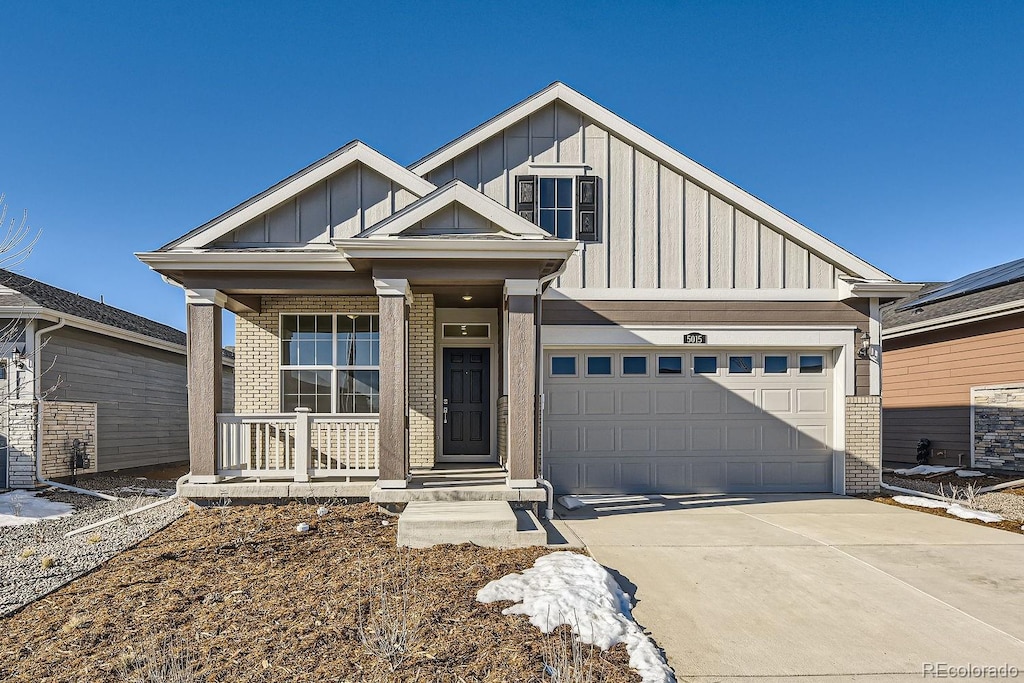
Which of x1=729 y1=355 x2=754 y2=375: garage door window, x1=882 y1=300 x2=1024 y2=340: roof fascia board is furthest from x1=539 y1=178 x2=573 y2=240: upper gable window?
x1=882 y1=300 x2=1024 y2=340: roof fascia board

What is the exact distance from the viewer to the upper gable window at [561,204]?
10.1 meters

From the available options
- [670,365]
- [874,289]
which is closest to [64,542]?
[670,365]

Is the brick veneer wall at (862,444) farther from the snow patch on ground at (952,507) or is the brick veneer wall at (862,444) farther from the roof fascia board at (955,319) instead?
the roof fascia board at (955,319)

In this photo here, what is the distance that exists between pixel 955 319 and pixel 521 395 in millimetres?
9905

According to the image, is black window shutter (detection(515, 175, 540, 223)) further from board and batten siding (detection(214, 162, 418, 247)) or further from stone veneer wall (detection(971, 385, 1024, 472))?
stone veneer wall (detection(971, 385, 1024, 472))

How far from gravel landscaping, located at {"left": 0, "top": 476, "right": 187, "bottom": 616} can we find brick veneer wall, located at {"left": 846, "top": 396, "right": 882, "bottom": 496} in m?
9.74

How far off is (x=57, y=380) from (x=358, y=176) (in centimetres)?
738

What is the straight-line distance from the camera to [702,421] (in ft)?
33.4

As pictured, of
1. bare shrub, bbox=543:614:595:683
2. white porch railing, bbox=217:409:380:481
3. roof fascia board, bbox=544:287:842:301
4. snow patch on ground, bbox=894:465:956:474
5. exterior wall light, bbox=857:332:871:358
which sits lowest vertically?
snow patch on ground, bbox=894:465:956:474

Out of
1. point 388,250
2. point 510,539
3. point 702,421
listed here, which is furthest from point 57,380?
point 702,421

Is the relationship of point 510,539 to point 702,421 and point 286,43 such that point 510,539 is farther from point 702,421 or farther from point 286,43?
point 286,43

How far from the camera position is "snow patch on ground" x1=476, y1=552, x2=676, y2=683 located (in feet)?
12.7

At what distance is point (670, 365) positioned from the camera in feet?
33.6

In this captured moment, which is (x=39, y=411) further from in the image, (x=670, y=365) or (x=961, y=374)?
(x=961, y=374)
